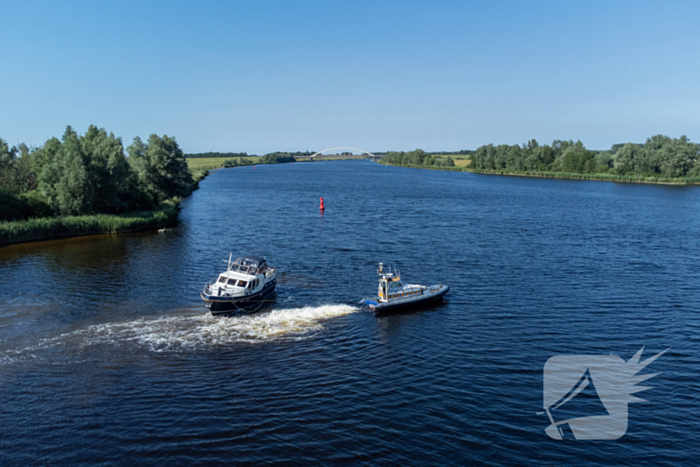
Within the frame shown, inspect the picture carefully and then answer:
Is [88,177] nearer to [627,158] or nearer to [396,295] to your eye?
[396,295]

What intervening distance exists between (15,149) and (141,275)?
59822mm

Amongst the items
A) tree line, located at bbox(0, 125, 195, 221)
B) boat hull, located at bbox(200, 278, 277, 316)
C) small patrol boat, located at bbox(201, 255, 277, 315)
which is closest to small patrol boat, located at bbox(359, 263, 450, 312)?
small patrol boat, located at bbox(201, 255, 277, 315)

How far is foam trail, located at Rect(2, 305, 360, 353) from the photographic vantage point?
29745 millimetres

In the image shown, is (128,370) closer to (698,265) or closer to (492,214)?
(698,265)

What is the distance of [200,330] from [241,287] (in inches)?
200

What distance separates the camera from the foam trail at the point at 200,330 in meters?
29.7

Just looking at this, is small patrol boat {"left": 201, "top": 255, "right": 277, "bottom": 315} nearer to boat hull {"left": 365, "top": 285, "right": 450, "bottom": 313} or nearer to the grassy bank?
boat hull {"left": 365, "top": 285, "right": 450, "bottom": 313}

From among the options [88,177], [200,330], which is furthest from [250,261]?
[88,177]

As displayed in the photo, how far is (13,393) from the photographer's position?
928 inches

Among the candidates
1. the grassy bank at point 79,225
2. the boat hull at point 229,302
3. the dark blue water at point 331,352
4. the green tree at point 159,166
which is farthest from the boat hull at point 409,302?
the green tree at point 159,166

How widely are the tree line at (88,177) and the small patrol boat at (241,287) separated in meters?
41.2

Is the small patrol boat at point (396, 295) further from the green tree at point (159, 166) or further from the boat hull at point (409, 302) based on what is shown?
the green tree at point (159, 166)

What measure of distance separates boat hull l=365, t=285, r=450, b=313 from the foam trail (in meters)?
1.98

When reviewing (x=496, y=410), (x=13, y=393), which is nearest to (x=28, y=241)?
(x=13, y=393)
